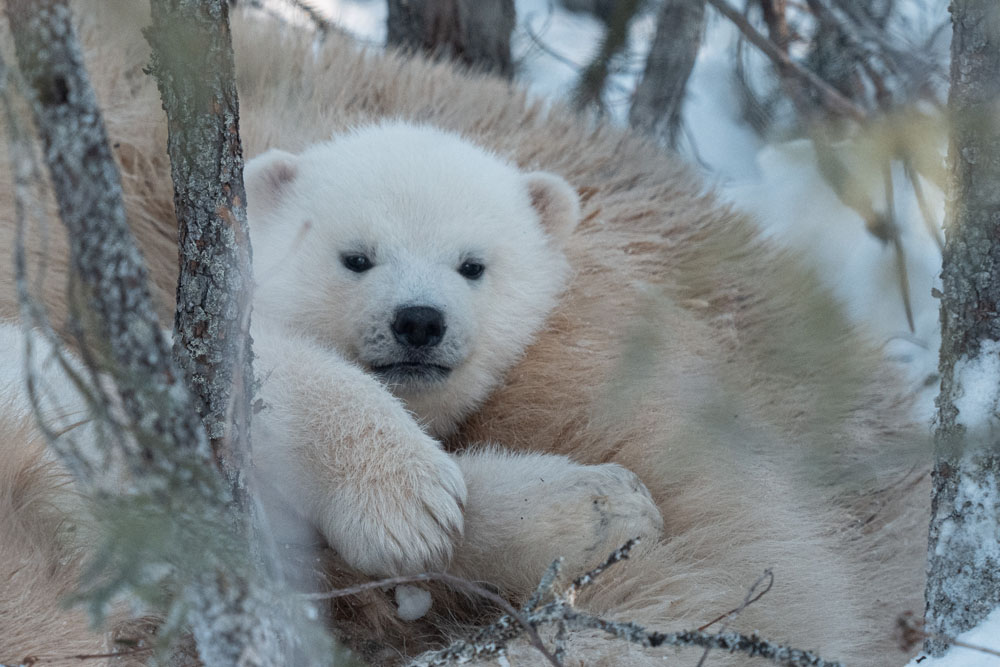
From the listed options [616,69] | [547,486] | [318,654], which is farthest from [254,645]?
[616,69]

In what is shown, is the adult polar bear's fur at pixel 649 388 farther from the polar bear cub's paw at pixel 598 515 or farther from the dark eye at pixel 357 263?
the dark eye at pixel 357 263

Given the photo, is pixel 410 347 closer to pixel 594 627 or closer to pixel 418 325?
pixel 418 325

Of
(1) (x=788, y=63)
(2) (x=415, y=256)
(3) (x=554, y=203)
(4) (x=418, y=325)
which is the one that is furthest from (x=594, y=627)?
(1) (x=788, y=63)

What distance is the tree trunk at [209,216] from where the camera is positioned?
4.29 ft

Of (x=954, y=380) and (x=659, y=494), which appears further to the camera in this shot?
(x=659, y=494)

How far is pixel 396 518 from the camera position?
196 centimetres

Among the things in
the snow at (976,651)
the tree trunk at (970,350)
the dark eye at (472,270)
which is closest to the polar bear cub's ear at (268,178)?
the dark eye at (472,270)

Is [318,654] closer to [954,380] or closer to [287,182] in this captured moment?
[954,380]

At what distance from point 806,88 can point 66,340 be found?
7.91 feet

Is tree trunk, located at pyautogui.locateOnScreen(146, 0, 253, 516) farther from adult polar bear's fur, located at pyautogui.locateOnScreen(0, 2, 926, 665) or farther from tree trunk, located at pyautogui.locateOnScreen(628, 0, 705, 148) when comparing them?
tree trunk, located at pyautogui.locateOnScreen(628, 0, 705, 148)

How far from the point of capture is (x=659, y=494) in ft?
7.64

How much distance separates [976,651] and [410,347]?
129cm

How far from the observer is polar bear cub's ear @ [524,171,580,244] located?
2.79m

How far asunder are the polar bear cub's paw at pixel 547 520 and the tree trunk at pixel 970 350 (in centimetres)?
62
